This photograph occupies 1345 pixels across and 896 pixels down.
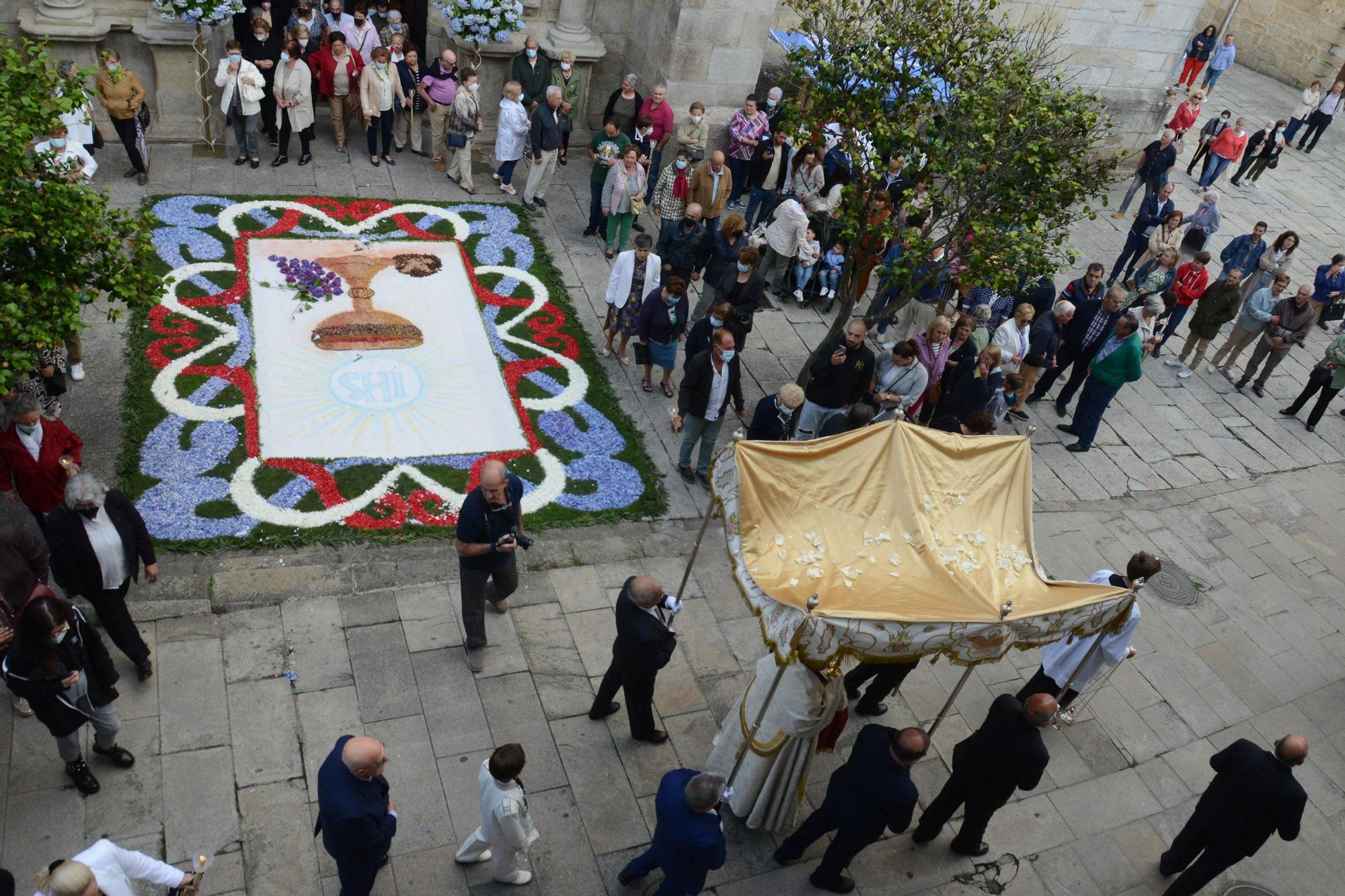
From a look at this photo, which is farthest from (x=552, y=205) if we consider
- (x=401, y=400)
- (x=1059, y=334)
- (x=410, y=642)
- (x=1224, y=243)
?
(x=1224, y=243)

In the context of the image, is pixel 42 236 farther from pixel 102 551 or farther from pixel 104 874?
pixel 104 874

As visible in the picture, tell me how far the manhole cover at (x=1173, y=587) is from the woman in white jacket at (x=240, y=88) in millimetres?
12502

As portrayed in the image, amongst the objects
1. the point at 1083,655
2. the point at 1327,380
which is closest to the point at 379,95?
the point at 1083,655

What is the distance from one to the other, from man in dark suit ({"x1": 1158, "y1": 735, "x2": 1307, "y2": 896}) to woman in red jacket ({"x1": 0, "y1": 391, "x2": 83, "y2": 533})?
8.61 metres

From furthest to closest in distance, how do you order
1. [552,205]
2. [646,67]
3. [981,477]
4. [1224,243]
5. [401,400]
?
[1224,243]
[646,67]
[552,205]
[401,400]
[981,477]

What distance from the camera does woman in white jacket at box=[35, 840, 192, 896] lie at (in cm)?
488

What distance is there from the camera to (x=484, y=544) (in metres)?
7.83

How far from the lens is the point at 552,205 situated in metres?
15.6

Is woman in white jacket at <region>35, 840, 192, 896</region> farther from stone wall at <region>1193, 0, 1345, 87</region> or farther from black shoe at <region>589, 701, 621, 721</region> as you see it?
stone wall at <region>1193, 0, 1345, 87</region>

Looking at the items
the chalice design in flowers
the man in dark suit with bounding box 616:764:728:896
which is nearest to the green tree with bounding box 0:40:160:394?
the chalice design in flowers

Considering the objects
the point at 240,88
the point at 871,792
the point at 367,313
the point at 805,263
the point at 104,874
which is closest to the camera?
the point at 104,874

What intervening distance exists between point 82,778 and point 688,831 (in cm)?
402

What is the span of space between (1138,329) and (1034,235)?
120 inches

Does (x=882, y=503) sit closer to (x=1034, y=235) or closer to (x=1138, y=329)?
(x=1034, y=235)
